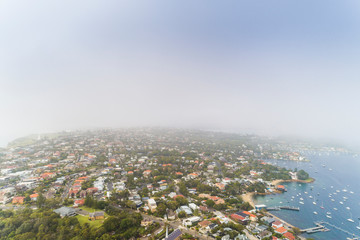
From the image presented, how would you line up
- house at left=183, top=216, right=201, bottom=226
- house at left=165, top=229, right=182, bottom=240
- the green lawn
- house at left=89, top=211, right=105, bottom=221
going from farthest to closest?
house at left=89, top=211, right=105, bottom=221, house at left=183, top=216, right=201, bottom=226, the green lawn, house at left=165, top=229, right=182, bottom=240

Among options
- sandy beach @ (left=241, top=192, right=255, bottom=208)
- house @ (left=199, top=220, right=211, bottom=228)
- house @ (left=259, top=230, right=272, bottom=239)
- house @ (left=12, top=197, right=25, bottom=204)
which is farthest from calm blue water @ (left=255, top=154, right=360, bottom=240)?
house @ (left=12, top=197, right=25, bottom=204)

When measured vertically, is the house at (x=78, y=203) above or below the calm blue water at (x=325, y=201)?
above

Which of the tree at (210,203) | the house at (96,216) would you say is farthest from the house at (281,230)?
the house at (96,216)

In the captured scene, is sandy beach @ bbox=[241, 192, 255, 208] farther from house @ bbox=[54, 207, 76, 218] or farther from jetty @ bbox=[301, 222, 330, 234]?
house @ bbox=[54, 207, 76, 218]

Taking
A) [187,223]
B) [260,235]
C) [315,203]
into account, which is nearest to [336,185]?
[315,203]

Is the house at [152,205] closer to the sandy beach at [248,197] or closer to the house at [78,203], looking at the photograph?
the house at [78,203]

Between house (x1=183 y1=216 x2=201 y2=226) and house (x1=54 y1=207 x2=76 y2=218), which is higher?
house (x1=54 y1=207 x2=76 y2=218)

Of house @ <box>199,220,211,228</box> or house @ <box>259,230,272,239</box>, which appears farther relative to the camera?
house @ <box>199,220,211,228</box>

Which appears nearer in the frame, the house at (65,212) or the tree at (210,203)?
the house at (65,212)

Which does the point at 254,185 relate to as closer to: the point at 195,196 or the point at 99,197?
the point at 195,196

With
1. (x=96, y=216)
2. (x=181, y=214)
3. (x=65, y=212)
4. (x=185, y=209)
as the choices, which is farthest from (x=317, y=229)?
(x=65, y=212)

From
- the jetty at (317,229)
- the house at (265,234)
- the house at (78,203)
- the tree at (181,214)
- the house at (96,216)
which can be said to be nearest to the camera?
the house at (265,234)

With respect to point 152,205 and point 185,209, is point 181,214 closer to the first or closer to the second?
point 185,209
